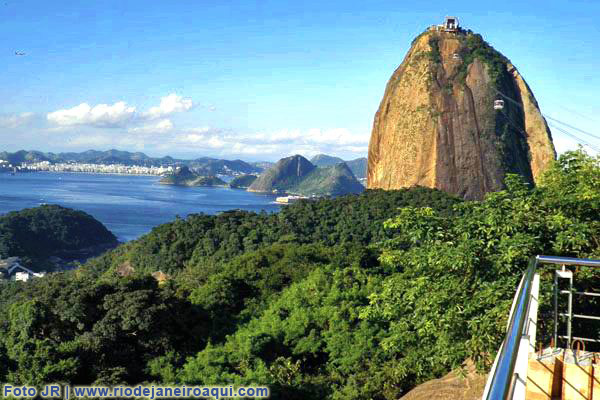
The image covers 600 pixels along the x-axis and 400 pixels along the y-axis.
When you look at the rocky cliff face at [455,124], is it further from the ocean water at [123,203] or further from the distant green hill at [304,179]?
the distant green hill at [304,179]

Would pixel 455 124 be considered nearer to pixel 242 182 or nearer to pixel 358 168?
pixel 242 182

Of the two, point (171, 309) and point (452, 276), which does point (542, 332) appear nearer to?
point (452, 276)

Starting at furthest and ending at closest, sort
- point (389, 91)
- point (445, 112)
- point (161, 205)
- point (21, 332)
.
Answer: point (161, 205), point (389, 91), point (445, 112), point (21, 332)

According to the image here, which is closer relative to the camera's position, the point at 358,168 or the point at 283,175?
the point at 283,175

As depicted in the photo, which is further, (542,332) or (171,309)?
(171,309)

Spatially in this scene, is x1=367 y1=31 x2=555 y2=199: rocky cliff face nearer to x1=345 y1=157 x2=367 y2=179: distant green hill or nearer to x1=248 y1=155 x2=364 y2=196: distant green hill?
x1=248 y1=155 x2=364 y2=196: distant green hill

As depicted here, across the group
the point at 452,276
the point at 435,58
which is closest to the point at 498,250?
the point at 452,276

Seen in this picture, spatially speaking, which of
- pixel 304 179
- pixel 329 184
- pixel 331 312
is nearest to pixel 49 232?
pixel 331 312
